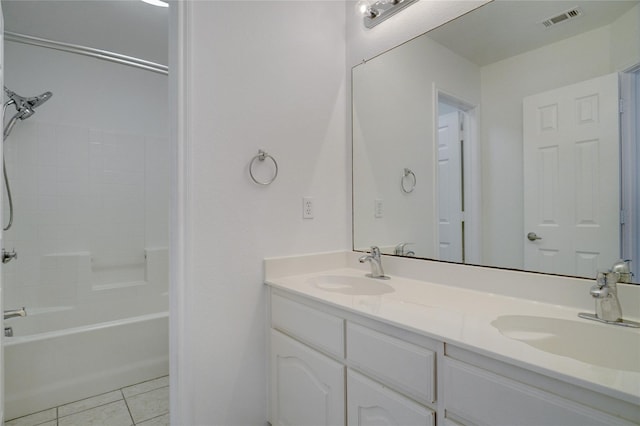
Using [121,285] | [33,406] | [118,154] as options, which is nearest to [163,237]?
[121,285]

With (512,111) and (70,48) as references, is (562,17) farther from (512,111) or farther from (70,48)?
(70,48)

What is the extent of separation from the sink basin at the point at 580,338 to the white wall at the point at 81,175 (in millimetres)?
2599

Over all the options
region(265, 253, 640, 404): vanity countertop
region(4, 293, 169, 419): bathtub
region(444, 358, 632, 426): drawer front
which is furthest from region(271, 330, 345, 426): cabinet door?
region(4, 293, 169, 419): bathtub

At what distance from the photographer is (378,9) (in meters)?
1.58

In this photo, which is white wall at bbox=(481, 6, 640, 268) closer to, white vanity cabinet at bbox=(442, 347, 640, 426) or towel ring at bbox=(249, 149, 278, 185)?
white vanity cabinet at bbox=(442, 347, 640, 426)

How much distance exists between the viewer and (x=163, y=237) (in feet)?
8.98

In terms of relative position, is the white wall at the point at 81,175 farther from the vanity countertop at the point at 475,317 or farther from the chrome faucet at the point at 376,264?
the chrome faucet at the point at 376,264


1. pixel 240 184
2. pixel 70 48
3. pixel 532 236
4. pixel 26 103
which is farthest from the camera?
pixel 26 103

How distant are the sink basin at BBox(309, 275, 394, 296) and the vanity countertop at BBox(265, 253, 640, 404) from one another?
0.10 feet

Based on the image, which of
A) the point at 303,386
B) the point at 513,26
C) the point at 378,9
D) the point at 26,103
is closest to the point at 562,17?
the point at 513,26

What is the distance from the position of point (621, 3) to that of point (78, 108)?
304 cm

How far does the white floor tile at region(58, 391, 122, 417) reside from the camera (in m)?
1.77

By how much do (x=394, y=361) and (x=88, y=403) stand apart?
1.89 meters

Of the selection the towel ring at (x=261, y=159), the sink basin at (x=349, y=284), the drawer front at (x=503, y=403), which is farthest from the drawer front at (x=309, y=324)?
the towel ring at (x=261, y=159)
